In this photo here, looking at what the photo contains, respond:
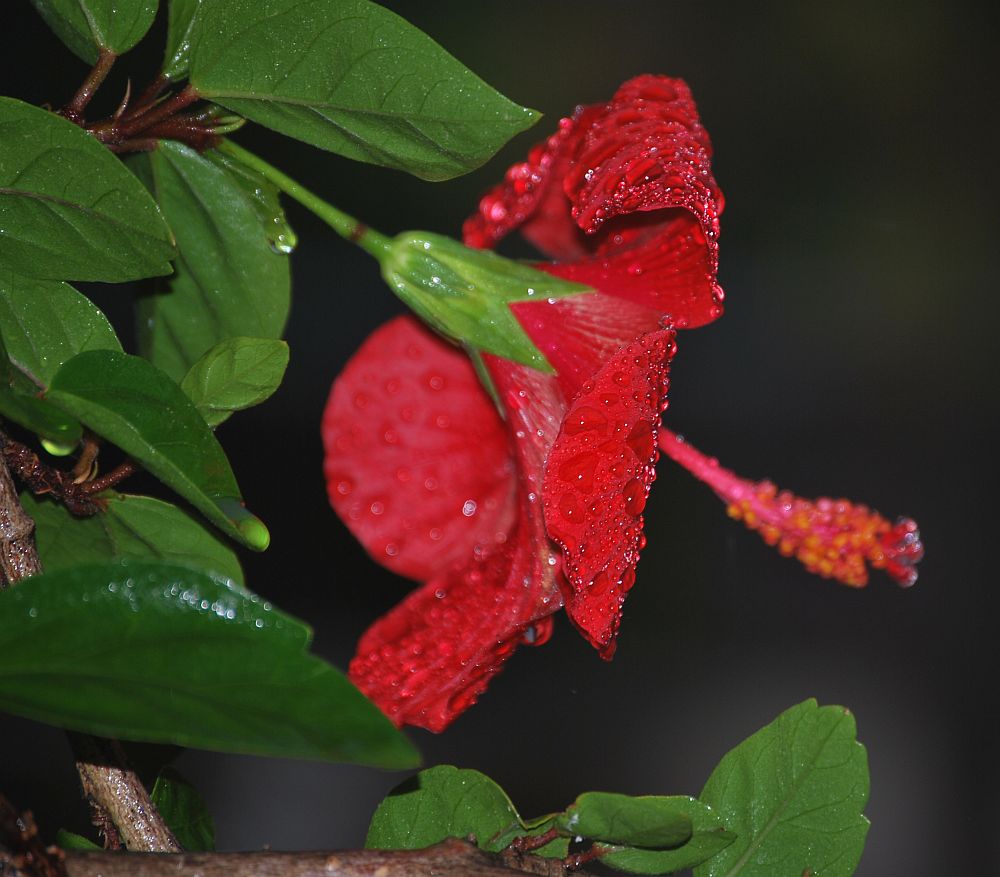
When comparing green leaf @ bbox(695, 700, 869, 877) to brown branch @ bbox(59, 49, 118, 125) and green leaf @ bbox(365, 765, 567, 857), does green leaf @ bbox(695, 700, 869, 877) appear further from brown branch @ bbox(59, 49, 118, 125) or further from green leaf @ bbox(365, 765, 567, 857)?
brown branch @ bbox(59, 49, 118, 125)

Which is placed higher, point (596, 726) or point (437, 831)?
point (437, 831)

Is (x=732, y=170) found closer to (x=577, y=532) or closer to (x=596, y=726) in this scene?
(x=596, y=726)

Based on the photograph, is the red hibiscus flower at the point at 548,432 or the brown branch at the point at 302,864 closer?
the brown branch at the point at 302,864

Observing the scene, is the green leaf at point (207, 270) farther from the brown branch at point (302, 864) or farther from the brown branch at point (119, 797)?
the brown branch at point (302, 864)

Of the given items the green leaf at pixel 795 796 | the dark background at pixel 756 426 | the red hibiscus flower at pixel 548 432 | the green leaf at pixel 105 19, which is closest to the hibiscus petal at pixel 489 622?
the red hibiscus flower at pixel 548 432

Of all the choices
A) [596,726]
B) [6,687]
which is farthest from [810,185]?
[6,687]

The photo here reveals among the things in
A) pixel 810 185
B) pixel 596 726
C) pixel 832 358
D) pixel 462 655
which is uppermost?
pixel 810 185
